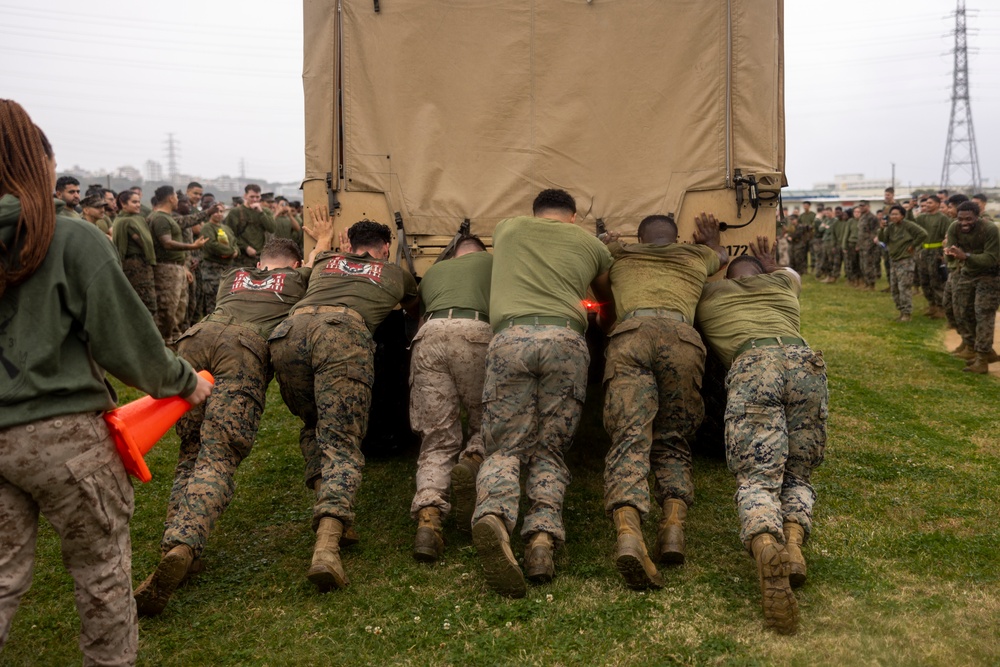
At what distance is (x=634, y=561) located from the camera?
4102mm

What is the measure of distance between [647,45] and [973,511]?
377cm

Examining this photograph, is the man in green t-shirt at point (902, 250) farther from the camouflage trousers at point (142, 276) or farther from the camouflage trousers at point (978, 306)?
the camouflage trousers at point (142, 276)

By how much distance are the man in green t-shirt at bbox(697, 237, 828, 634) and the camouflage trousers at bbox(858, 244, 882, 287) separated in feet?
52.6

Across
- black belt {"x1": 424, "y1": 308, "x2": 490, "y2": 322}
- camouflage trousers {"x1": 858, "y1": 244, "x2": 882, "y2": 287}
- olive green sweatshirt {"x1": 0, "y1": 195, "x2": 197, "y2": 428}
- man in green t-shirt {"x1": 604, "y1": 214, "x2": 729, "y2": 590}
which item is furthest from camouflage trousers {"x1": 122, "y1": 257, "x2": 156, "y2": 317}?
camouflage trousers {"x1": 858, "y1": 244, "x2": 882, "y2": 287}

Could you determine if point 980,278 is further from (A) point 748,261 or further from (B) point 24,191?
(B) point 24,191

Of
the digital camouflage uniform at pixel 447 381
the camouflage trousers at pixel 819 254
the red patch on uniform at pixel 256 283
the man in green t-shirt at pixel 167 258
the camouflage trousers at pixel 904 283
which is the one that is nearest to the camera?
the digital camouflage uniform at pixel 447 381

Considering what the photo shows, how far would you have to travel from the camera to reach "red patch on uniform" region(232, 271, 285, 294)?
17.6 feet

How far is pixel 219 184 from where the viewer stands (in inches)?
3351

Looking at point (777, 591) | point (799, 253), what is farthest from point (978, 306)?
point (799, 253)

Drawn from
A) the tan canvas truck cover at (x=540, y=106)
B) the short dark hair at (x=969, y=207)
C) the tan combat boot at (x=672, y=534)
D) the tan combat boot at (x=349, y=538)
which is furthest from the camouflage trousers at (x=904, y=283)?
the tan combat boot at (x=349, y=538)

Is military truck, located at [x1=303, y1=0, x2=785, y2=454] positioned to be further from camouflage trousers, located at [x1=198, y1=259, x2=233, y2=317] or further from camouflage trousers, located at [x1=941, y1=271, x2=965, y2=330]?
camouflage trousers, located at [x1=198, y1=259, x2=233, y2=317]

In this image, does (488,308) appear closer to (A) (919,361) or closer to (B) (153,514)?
(B) (153,514)

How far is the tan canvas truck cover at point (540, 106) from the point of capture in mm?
6277

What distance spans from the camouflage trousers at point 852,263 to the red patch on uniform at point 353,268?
58.1 ft
